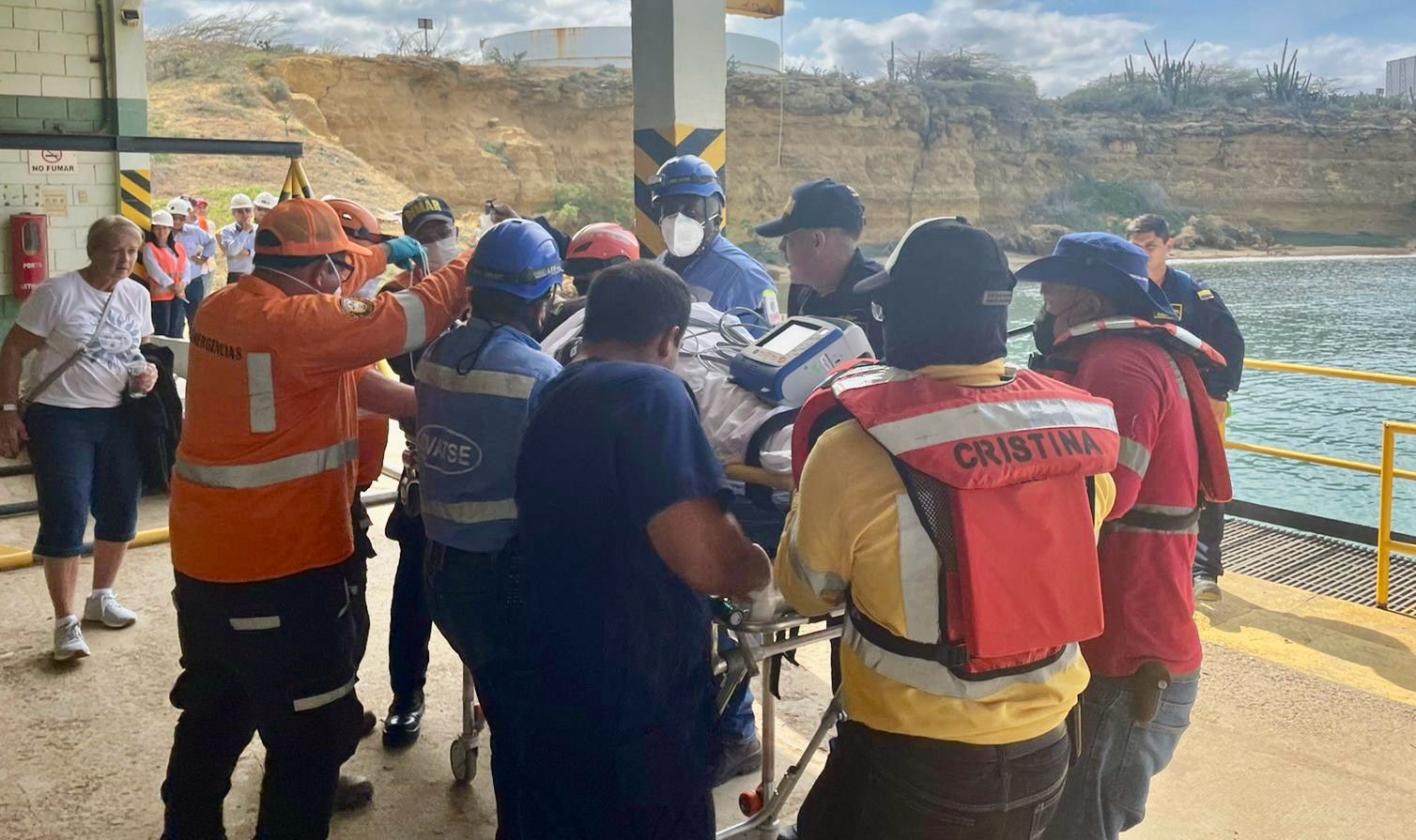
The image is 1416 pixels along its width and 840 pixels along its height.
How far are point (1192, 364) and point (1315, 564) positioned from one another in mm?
4895

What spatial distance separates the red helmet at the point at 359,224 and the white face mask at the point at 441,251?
335 mm

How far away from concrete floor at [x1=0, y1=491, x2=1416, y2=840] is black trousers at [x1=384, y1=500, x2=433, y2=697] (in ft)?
0.83

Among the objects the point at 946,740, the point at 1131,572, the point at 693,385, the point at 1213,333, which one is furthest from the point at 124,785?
the point at 1213,333

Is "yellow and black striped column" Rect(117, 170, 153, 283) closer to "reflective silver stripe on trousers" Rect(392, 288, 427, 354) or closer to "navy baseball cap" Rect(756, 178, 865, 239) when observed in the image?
"navy baseball cap" Rect(756, 178, 865, 239)

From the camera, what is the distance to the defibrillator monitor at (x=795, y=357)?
259 cm

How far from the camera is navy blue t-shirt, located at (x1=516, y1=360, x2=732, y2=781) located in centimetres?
208

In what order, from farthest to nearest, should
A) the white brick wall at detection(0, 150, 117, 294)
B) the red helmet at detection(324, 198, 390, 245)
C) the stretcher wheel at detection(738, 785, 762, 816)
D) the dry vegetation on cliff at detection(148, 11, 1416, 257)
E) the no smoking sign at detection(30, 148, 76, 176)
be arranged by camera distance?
the dry vegetation on cliff at detection(148, 11, 1416, 257), the no smoking sign at detection(30, 148, 76, 176), the white brick wall at detection(0, 150, 117, 294), the red helmet at detection(324, 198, 390, 245), the stretcher wheel at detection(738, 785, 762, 816)

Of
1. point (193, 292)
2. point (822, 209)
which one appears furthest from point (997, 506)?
point (193, 292)

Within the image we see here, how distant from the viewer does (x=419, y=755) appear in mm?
3848

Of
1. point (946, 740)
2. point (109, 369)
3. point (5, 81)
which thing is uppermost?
point (5, 81)

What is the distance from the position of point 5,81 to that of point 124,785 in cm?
768

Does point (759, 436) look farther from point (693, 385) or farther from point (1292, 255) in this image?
point (1292, 255)

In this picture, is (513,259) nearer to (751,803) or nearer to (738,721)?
(751,803)

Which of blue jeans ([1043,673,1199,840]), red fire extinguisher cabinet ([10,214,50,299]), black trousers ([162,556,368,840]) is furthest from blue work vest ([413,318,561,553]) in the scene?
red fire extinguisher cabinet ([10,214,50,299])
